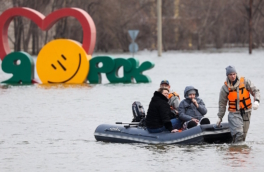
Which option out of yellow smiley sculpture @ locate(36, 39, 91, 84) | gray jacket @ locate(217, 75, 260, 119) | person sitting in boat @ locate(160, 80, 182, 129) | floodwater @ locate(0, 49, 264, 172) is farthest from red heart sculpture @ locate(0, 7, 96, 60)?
gray jacket @ locate(217, 75, 260, 119)

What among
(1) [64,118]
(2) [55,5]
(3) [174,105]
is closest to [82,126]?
(1) [64,118]

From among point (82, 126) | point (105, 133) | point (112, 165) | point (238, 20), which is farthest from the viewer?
point (238, 20)

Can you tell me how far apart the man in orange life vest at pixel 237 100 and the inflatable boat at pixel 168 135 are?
0.77 ft

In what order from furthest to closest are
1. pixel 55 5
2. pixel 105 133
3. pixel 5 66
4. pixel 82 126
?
pixel 55 5, pixel 5 66, pixel 82 126, pixel 105 133

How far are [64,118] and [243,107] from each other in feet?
22.0

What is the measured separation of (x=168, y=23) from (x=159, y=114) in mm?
76521

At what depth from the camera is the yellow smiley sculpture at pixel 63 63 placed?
3050 centimetres

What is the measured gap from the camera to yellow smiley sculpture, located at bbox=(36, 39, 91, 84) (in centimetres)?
3050

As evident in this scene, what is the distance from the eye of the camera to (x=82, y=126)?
1720 centimetres

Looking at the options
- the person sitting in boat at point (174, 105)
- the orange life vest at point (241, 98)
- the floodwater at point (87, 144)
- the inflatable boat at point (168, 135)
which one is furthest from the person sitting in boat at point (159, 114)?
the orange life vest at point (241, 98)

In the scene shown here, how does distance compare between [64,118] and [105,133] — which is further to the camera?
[64,118]

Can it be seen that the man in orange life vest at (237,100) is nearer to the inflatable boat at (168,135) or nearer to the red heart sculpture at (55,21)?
the inflatable boat at (168,135)

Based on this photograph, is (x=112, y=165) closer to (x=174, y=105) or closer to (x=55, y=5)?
(x=174, y=105)

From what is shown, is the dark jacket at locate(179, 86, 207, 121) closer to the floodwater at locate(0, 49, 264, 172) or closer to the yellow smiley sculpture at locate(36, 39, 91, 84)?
the floodwater at locate(0, 49, 264, 172)
